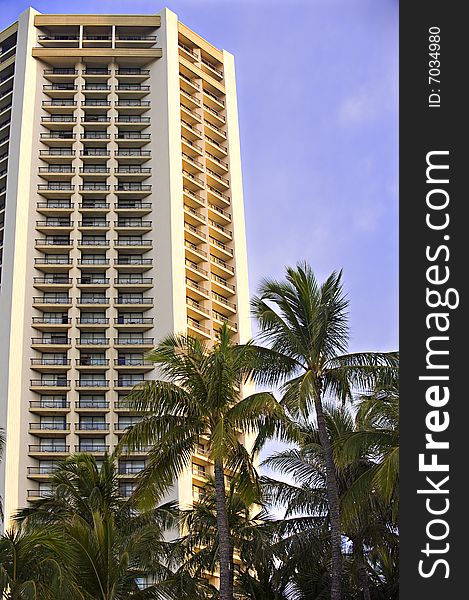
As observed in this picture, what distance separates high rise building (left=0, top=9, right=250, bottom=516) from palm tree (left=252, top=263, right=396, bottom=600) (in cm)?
3263

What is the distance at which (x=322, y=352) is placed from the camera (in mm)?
22016

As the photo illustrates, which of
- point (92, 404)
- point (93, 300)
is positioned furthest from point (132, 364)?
point (93, 300)

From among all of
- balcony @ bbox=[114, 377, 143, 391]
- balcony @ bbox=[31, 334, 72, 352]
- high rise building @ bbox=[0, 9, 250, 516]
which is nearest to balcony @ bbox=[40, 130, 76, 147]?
high rise building @ bbox=[0, 9, 250, 516]

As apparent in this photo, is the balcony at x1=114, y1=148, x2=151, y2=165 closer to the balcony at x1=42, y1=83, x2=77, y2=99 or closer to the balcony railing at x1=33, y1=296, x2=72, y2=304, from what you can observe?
the balcony at x1=42, y1=83, x2=77, y2=99

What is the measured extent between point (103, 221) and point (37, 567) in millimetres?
46385

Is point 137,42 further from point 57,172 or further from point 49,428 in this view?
point 49,428

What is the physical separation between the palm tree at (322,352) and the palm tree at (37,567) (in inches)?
220

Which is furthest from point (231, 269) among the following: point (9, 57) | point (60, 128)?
point (9, 57)

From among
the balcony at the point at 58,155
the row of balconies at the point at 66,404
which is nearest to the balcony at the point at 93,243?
the balcony at the point at 58,155

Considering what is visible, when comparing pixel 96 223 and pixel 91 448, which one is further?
pixel 96 223

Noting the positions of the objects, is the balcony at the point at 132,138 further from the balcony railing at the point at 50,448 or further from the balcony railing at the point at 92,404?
the balcony railing at the point at 50,448

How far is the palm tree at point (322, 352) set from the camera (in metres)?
21.7

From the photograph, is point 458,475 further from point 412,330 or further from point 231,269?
point 231,269

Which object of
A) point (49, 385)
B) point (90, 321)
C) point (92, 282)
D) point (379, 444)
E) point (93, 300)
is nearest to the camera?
point (379, 444)
